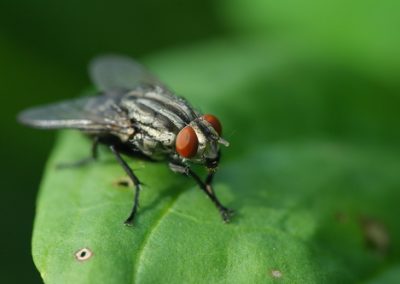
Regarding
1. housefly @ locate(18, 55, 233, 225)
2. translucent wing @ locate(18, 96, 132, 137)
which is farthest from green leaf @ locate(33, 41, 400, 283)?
translucent wing @ locate(18, 96, 132, 137)

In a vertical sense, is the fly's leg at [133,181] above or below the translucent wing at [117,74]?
below

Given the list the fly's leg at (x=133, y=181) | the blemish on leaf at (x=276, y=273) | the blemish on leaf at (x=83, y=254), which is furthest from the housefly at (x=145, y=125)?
the blemish on leaf at (x=276, y=273)

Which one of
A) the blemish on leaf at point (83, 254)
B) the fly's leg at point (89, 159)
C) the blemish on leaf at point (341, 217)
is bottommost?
the blemish on leaf at point (341, 217)

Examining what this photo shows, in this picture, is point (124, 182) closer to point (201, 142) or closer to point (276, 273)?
point (201, 142)

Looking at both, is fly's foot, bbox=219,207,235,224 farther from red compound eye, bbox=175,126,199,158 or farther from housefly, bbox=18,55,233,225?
red compound eye, bbox=175,126,199,158

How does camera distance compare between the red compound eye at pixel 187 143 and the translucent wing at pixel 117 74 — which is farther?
the translucent wing at pixel 117 74

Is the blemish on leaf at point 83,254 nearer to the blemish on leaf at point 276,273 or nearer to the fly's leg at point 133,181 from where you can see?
the fly's leg at point 133,181

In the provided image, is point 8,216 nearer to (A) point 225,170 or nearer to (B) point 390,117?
(A) point 225,170

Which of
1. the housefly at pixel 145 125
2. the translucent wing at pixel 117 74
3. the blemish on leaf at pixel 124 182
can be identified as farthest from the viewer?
→ the translucent wing at pixel 117 74
